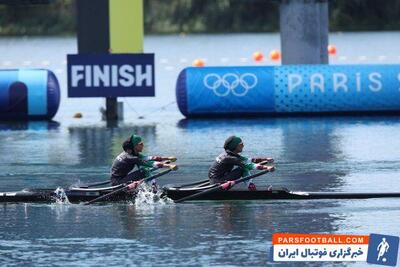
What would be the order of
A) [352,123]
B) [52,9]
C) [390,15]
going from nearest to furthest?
[352,123] → [390,15] → [52,9]

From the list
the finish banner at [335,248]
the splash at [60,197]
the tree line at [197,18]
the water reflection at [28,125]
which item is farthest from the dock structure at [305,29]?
the tree line at [197,18]

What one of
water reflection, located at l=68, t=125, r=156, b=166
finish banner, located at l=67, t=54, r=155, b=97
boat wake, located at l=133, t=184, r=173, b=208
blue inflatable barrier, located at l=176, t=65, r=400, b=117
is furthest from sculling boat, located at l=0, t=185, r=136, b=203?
finish banner, located at l=67, t=54, r=155, b=97

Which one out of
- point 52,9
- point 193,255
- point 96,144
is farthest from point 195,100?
point 52,9

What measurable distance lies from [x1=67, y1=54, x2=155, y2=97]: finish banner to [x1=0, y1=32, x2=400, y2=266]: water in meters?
1.05

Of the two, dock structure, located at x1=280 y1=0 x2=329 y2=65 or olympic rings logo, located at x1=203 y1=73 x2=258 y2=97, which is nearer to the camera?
olympic rings logo, located at x1=203 y1=73 x2=258 y2=97

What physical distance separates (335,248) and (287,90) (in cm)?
2090

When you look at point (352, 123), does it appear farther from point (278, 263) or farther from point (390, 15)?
point (390, 15)

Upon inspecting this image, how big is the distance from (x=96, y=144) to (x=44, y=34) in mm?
80104

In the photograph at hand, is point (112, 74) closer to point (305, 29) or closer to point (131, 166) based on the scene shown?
point (305, 29)

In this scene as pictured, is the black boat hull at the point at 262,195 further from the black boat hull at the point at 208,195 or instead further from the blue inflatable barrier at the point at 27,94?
the blue inflatable barrier at the point at 27,94

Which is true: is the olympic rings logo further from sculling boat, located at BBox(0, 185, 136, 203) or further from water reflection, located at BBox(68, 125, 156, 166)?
sculling boat, located at BBox(0, 185, 136, 203)

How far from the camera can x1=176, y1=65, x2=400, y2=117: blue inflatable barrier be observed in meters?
41.8

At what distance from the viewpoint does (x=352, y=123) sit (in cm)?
4103

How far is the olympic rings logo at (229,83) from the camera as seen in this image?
41.8 meters
